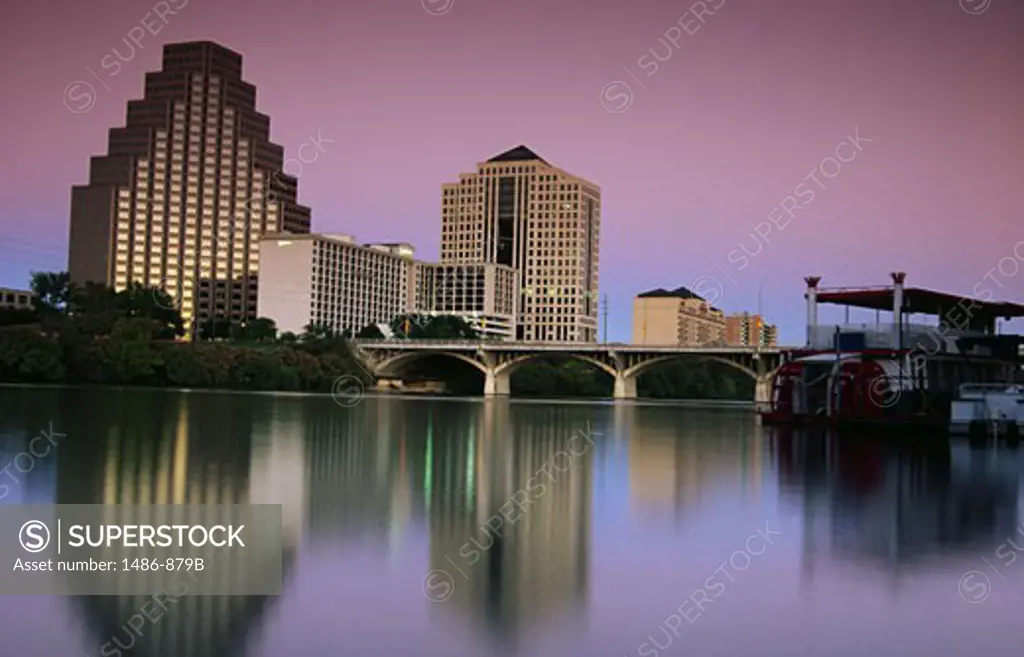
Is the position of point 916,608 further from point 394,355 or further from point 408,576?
point 394,355

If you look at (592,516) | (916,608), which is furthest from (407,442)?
(916,608)

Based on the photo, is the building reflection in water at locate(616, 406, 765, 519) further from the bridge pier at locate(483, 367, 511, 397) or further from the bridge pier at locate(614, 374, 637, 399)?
the bridge pier at locate(483, 367, 511, 397)

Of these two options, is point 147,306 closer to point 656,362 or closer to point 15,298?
point 15,298

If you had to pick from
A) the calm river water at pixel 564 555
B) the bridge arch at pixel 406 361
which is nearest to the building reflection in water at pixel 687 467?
the calm river water at pixel 564 555

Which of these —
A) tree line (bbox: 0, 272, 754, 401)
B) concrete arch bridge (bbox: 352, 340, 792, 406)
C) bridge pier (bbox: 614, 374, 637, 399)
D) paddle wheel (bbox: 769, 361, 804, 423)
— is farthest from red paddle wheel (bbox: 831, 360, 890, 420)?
bridge pier (bbox: 614, 374, 637, 399)

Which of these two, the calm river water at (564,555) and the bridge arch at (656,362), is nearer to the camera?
the calm river water at (564,555)

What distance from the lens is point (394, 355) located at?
149m

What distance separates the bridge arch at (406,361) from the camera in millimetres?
146000

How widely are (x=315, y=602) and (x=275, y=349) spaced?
120867 mm

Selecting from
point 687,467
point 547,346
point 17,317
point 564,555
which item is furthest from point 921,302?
point 17,317

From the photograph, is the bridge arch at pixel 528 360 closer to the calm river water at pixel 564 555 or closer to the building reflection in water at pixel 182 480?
the building reflection in water at pixel 182 480

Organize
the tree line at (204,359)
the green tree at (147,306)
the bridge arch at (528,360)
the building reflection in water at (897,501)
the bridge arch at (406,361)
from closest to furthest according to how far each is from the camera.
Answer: the building reflection in water at (897,501) → the tree line at (204,359) → the bridge arch at (528,360) → the bridge arch at (406,361) → the green tree at (147,306)

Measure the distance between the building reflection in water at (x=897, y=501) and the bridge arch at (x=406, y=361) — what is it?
10682cm

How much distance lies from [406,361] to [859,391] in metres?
98.5
